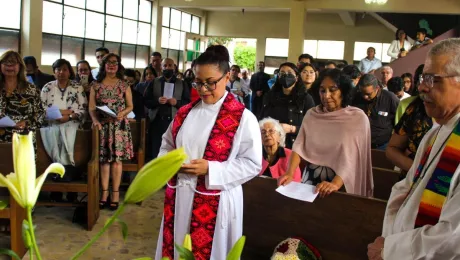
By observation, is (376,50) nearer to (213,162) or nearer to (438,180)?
(213,162)

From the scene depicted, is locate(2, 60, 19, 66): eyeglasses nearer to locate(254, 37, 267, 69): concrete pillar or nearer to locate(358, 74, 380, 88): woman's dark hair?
locate(358, 74, 380, 88): woman's dark hair

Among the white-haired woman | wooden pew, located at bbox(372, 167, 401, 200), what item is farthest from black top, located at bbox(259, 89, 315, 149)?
wooden pew, located at bbox(372, 167, 401, 200)

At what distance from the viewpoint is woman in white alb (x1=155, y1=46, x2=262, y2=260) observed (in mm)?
2223

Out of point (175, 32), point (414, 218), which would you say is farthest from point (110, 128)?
point (175, 32)

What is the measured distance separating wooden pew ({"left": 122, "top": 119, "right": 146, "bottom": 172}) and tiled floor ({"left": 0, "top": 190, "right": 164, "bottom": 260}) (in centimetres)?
43

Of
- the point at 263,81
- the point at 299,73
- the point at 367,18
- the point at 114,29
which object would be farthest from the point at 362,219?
the point at 367,18

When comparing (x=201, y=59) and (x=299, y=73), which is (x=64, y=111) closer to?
(x=299, y=73)

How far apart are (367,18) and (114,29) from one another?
7.59m

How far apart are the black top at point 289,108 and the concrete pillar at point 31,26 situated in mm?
5409

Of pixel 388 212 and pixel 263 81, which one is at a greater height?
pixel 263 81

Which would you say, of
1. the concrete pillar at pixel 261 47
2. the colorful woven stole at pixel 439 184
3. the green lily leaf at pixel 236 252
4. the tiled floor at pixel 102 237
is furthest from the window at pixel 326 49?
the green lily leaf at pixel 236 252

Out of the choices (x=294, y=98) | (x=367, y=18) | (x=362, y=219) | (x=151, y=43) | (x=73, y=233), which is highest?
(x=367, y=18)

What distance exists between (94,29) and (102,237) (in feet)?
24.5

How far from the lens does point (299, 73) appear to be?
457cm
